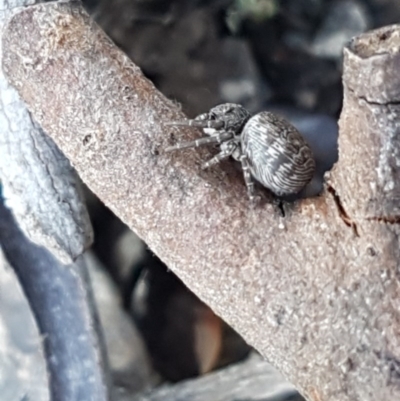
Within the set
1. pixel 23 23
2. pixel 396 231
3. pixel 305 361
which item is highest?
pixel 23 23

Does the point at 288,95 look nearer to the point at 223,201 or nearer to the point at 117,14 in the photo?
the point at 117,14

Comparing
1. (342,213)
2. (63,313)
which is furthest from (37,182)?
(342,213)

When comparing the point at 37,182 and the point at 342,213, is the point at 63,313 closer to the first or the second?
the point at 37,182

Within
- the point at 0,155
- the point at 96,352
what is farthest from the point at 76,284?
the point at 0,155

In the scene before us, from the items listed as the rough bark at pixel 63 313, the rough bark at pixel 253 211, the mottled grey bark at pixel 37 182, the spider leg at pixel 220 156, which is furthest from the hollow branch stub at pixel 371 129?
the rough bark at pixel 63 313

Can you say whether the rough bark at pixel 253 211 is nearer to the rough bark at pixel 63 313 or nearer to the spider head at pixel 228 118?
the spider head at pixel 228 118

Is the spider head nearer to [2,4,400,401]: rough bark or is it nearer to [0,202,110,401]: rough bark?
[2,4,400,401]: rough bark

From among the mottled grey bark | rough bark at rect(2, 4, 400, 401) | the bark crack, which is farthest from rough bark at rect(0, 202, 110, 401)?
the bark crack
